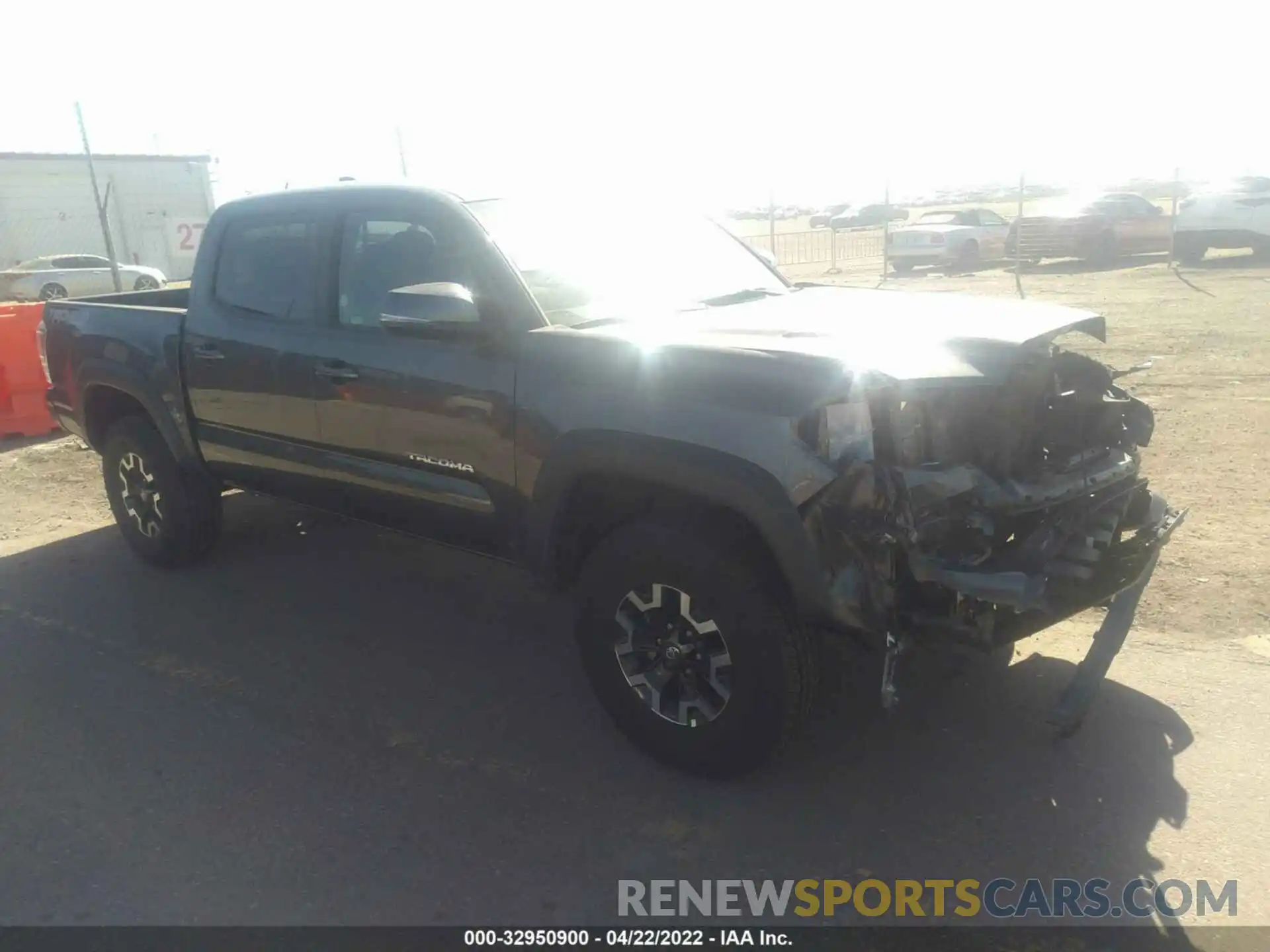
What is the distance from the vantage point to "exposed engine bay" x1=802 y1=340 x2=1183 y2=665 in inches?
112

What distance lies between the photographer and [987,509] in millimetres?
3000

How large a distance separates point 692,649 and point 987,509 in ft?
3.32

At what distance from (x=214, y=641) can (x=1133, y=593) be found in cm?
384

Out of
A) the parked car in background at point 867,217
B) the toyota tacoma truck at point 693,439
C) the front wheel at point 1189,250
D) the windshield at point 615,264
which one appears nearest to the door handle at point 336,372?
the toyota tacoma truck at point 693,439

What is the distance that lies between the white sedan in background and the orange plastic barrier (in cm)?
1573

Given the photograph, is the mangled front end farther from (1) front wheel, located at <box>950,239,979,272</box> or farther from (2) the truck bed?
(1) front wheel, located at <box>950,239,979,272</box>

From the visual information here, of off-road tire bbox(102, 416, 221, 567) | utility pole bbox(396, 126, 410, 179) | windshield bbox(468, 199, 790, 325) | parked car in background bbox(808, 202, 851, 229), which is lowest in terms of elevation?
parked car in background bbox(808, 202, 851, 229)

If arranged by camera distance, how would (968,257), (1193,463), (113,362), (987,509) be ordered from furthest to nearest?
1. (968,257)
2. (1193,463)
3. (113,362)
4. (987,509)

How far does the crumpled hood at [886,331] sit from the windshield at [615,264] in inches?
8.1

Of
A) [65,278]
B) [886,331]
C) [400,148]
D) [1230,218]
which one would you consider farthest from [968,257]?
[65,278]

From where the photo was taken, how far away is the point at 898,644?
2.95 meters

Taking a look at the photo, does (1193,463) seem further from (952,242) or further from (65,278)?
(65,278)

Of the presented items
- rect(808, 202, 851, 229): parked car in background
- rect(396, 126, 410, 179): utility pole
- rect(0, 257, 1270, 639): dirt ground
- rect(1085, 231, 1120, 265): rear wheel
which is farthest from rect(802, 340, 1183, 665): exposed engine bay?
rect(808, 202, 851, 229): parked car in background

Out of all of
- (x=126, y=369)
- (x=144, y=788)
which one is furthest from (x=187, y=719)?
(x=126, y=369)
